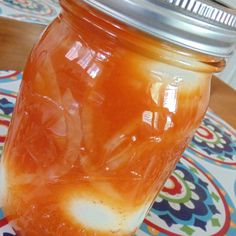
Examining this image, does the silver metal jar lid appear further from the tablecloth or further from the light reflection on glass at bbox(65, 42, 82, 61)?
the tablecloth

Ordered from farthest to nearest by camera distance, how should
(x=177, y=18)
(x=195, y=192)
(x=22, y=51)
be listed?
(x=22, y=51) < (x=195, y=192) < (x=177, y=18)

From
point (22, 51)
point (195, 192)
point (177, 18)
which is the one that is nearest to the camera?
point (177, 18)

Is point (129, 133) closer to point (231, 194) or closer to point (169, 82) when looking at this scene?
point (169, 82)

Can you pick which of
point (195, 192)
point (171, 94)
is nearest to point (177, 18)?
point (171, 94)

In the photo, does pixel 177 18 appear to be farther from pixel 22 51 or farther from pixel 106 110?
pixel 22 51

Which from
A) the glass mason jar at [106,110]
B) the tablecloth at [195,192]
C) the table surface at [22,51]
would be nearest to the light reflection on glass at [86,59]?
the glass mason jar at [106,110]

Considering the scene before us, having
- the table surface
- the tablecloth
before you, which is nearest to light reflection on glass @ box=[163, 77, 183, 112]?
the tablecloth

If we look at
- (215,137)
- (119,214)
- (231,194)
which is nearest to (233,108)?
(215,137)
